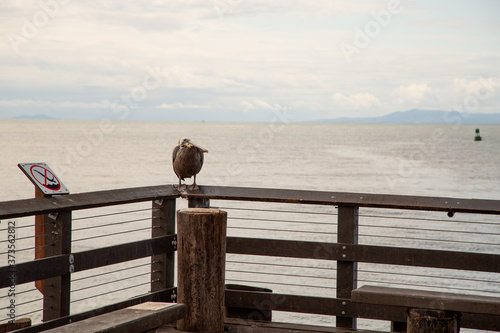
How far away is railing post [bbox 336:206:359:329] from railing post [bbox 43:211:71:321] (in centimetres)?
161

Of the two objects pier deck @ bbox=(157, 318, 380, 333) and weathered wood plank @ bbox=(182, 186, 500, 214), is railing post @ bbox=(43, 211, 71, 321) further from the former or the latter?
weathered wood plank @ bbox=(182, 186, 500, 214)

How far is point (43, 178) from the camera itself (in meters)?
3.40

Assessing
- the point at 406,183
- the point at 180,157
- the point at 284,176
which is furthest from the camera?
the point at 284,176

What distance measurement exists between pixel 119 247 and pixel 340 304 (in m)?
1.37

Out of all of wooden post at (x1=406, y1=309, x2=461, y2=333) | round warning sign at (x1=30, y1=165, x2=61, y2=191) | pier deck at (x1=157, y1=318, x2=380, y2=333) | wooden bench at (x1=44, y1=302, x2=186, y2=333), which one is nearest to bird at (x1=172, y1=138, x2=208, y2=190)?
pier deck at (x1=157, y1=318, x2=380, y2=333)

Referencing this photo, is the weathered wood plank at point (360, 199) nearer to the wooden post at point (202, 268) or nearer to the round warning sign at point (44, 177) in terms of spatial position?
the wooden post at point (202, 268)

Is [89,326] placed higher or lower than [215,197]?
lower

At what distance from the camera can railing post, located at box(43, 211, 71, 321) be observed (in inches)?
130

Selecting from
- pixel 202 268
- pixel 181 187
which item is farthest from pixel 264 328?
pixel 181 187

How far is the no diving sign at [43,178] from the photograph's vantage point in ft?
10.9

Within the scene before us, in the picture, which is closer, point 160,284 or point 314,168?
point 160,284

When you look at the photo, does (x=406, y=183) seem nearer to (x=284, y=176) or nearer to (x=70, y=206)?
(x=284, y=176)

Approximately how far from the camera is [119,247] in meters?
3.69

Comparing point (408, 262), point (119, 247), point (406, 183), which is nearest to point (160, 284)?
point (119, 247)
